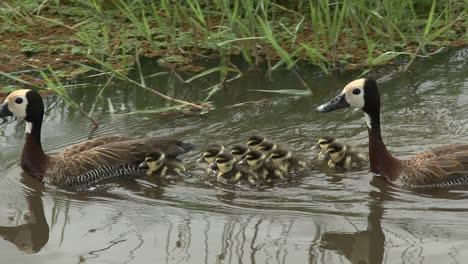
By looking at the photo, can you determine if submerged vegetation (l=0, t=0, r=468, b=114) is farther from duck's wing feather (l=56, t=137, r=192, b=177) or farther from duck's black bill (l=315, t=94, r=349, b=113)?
duck's black bill (l=315, t=94, r=349, b=113)

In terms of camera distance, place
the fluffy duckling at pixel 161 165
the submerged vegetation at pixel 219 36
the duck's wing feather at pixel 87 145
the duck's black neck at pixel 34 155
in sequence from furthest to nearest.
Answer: the submerged vegetation at pixel 219 36
the duck's wing feather at pixel 87 145
the duck's black neck at pixel 34 155
the fluffy duckling at pixel 161 165

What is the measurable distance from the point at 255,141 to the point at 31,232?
2007 mm

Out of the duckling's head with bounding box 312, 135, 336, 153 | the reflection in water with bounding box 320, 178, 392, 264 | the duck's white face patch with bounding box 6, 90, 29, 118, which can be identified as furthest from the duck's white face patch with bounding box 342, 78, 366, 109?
the duck's white face patch with bounding box 6, 90, 29, 118

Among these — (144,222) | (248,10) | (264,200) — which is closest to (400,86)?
(248,10)

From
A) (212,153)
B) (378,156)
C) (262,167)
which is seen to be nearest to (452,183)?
(378,156)

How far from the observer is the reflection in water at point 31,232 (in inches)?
237

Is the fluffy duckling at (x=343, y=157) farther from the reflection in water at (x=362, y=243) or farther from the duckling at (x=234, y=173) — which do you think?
the reflection in water at (x=362, y=243)

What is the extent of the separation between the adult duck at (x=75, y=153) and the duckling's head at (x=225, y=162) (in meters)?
0.57

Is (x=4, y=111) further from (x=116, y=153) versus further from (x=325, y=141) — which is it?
(x=325, y=141)

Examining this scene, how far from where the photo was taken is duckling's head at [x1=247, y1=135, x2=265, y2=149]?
734 cm

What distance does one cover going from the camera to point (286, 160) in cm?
712

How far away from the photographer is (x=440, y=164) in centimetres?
680

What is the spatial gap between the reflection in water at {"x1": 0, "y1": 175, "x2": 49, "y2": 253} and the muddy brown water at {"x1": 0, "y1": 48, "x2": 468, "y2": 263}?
1 cm

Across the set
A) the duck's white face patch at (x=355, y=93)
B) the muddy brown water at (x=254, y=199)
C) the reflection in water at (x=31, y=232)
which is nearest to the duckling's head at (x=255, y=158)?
the muddy brown water at (x=254, y=199)
